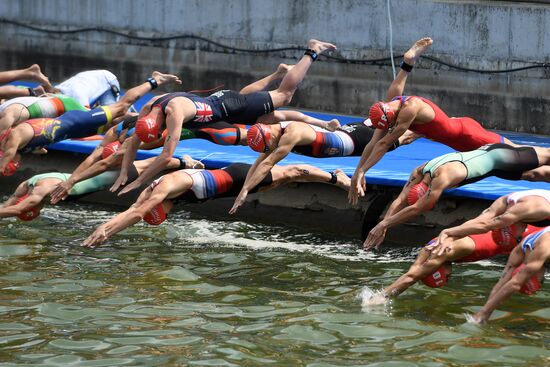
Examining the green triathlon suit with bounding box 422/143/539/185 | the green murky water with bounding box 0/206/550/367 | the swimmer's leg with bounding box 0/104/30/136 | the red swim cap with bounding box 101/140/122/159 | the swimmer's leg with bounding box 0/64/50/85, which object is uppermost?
the swimmer's leg with bounding box 0/64/50/85

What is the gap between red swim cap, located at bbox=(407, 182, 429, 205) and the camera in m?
11.5

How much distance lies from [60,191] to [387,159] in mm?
3620

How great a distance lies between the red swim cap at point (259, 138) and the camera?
41.5 ft

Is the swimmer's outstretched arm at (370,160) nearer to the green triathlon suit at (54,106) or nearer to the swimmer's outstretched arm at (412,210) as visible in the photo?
the swimmer's outstretched arm at (412,210)

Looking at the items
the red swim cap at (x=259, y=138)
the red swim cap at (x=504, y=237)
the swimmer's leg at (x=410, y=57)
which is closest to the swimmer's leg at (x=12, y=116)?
the red swim cap at (x=259, y=138)

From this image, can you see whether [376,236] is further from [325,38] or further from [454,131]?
[325,38]

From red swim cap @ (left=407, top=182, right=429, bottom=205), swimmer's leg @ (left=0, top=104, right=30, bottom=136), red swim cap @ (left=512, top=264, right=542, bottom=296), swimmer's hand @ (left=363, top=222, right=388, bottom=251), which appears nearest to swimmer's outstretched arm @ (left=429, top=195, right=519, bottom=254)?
red swim cap @ (left=512, top=264, right=542, bottom=296)

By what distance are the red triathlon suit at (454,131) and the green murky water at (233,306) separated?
1215mm

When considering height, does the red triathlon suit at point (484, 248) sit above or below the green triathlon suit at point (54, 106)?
below

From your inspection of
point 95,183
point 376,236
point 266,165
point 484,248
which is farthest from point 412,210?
point 95,183

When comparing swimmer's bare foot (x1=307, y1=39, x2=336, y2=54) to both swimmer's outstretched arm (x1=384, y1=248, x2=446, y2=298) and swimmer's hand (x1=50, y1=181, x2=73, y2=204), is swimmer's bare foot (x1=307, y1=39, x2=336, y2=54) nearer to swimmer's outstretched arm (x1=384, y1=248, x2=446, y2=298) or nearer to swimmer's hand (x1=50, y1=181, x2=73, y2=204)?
swimmer's hand (x1=50, y1=181, x2=73, y2=204)

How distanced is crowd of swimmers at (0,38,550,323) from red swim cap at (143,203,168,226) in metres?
0.01

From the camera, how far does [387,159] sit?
45.9 feet

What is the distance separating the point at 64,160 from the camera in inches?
623
